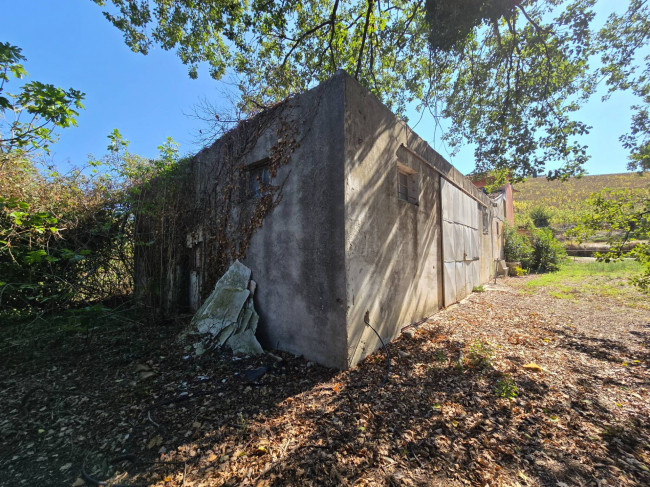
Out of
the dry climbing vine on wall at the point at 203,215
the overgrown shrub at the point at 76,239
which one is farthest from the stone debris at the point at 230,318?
the overgrown shrub at the point at 76,239

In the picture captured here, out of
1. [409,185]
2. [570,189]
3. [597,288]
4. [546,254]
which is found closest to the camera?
[409,185]

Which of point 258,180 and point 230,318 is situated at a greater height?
point 258,180

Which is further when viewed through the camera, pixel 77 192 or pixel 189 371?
pixel 77 192

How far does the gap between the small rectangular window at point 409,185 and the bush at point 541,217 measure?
1129 inches

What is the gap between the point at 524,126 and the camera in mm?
5848

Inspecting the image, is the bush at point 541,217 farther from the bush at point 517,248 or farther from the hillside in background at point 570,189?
the bush at point 517,248

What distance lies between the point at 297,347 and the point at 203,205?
12.1 feet

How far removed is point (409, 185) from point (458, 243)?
3.02 m

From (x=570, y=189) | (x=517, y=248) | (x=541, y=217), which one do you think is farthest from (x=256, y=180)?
(x=570, y=189)

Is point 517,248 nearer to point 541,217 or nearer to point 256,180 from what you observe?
point 541,217

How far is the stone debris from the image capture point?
13.1 feet

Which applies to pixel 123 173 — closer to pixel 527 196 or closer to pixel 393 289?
pixel 393 289

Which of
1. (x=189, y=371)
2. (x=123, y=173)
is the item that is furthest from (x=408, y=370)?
(x=123, y=173)

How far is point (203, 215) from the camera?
5434mm
